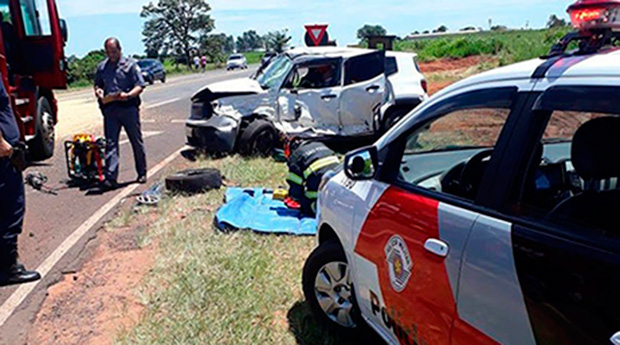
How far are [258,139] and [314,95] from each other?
1.20m

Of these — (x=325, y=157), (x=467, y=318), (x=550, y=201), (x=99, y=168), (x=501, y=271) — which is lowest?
(x=99, y=168)

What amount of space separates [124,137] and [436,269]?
10916mm

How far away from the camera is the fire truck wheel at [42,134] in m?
9.78

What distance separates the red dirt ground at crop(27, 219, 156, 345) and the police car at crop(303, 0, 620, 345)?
2075 millimetres

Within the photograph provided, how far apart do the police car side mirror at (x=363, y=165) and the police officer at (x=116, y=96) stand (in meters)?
5.18

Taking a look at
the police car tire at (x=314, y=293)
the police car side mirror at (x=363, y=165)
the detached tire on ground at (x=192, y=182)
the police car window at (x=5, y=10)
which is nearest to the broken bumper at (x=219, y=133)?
the detached tire on ground at (x=192, y=182)

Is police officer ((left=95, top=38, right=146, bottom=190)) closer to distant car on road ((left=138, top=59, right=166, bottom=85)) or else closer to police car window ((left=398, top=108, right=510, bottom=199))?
police car window ((left=398, top=108, right=510, bottom=199))

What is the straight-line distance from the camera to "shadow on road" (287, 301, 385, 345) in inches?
142

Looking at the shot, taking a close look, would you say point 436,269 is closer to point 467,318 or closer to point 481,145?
point 467,318

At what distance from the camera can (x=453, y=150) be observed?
3.66 m

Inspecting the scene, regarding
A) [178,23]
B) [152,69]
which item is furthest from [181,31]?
[152,69]

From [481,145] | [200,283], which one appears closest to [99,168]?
[200,283]

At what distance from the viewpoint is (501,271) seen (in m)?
2.07

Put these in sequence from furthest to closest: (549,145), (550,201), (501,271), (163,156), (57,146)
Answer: (57,146)
(163,156)
(549,145)
(550,201)
(501,271)
